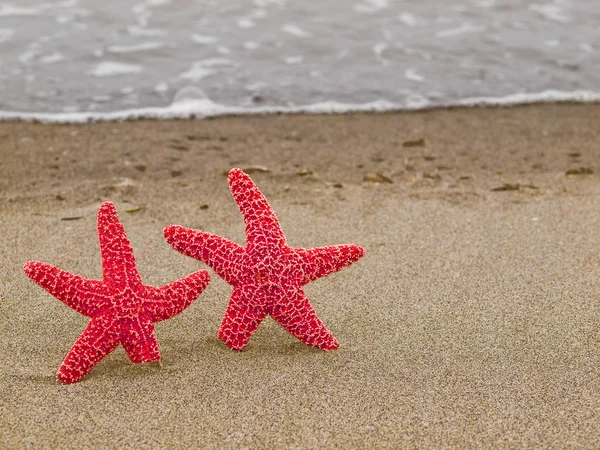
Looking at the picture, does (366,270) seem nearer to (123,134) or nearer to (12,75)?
(123,134)

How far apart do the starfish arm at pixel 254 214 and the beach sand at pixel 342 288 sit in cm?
51

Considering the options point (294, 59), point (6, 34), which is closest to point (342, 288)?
point (294, 59)

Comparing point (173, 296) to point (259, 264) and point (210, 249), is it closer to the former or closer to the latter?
point (210, 249)

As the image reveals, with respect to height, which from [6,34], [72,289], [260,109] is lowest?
[260,109]

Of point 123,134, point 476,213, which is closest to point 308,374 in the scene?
point 476,213

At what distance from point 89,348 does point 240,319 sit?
0.63m

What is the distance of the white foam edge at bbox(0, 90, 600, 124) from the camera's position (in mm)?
7000

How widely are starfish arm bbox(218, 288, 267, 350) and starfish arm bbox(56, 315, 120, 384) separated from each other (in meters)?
0.47

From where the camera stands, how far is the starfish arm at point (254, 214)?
3.20 m

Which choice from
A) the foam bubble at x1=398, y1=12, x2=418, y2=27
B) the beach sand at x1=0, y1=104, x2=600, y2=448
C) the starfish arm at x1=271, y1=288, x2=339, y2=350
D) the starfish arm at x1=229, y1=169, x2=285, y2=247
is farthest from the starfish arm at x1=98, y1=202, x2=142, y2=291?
the foam bubble at x1=398, y1=12, x2=418, y2=27

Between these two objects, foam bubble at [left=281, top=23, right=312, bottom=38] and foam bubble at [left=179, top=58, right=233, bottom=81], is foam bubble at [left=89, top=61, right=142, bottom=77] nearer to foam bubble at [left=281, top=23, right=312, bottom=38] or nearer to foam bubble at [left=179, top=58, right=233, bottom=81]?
foam bubble at [left=179, top=58, right=233, bottom=81]

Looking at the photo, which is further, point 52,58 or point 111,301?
point 52,58

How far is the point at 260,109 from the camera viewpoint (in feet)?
24.1

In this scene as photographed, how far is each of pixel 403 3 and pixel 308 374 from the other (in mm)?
8092
